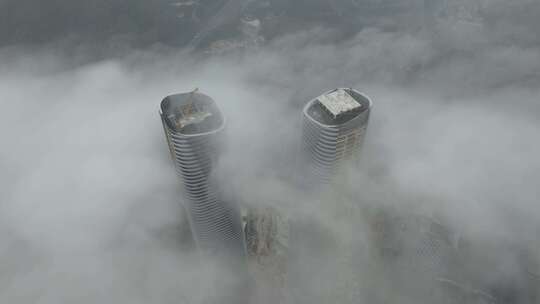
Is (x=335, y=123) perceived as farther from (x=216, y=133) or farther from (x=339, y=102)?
(x=216, y=133)

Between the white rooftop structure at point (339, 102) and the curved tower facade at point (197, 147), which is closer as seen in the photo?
the curved tower facade at point (197, 147)

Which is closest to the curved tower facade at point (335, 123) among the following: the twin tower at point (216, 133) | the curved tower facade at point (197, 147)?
the twin tower at point (216, 133)

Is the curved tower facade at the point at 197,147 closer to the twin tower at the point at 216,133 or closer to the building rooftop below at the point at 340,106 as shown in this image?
the twin tower at the point at 216,133

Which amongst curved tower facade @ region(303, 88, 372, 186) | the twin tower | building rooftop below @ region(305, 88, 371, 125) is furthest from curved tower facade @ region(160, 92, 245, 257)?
building rooftop below @ region(305, 88, 371, 125)

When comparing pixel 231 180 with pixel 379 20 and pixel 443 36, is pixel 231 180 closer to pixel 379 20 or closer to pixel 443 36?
pixel 379 20

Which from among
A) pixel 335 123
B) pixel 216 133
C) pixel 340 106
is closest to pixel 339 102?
pixel 340 106

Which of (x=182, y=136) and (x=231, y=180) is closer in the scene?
(x=182, y=136)

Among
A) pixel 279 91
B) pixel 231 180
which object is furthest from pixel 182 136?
pixel 279 91
